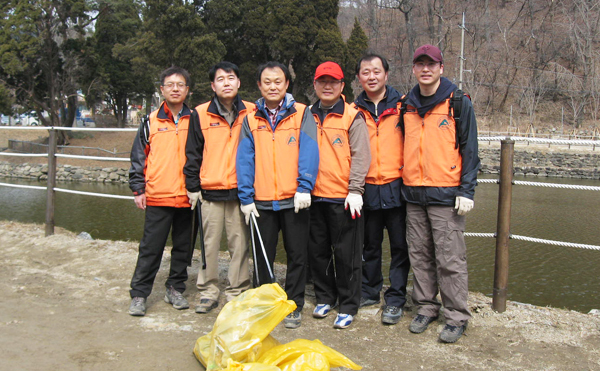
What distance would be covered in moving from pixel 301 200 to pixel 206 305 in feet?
3.22

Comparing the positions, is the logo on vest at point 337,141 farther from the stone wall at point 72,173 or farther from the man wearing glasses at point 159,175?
the stone wall at point 72,173

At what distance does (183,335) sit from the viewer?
2.81m

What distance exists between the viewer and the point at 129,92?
94.7 ft

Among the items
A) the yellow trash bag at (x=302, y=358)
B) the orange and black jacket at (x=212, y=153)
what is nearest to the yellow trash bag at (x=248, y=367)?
the yellow trash bag at (x=302, y=358)

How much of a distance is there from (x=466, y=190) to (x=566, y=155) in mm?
22639

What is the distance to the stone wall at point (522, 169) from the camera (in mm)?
21219

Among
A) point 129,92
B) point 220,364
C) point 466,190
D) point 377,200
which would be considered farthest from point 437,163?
point 129,92

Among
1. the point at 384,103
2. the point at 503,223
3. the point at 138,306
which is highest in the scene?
the point at 384,103

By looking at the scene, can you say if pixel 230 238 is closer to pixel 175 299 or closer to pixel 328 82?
pixel 175 299

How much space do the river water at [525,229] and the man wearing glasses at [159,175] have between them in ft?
12.4

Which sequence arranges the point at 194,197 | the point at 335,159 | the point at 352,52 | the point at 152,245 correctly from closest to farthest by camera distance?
1. the point at 335,159
2. the point at 194,197
3. the point at 152,245
4. the point at 352,52

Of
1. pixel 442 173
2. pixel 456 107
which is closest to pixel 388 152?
pixel 442 173

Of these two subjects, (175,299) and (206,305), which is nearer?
(206,305)

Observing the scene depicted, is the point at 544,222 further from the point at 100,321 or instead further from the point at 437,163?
the point at 100,321
